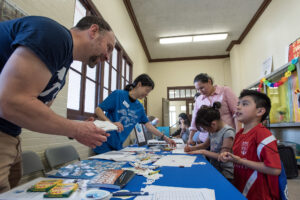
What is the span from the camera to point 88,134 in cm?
61

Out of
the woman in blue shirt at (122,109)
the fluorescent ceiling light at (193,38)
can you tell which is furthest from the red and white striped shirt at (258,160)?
the fluorescent ceiling light at (193,38)

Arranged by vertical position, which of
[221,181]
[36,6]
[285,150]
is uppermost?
[36,6]

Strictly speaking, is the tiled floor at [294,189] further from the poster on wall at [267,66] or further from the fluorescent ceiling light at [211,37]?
the fluorescent ceiling light at [211,37]

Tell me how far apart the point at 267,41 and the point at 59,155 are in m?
4.74

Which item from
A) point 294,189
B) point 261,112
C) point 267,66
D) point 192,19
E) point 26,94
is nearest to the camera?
point 26,94

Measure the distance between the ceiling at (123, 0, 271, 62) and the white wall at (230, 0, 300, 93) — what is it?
28cm

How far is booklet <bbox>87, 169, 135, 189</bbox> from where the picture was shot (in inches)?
25.3

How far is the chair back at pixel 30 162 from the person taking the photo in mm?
1271

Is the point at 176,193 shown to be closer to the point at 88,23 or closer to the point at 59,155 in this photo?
the point at 88,23

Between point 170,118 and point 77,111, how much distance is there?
5.28 meters

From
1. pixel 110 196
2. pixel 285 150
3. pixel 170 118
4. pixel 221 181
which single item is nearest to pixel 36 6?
pixel 110 196

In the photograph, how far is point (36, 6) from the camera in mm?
1481

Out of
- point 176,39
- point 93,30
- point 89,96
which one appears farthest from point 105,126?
point 176,39

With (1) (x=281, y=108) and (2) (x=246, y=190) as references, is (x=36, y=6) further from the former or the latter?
(1) (x=281, y=108)
